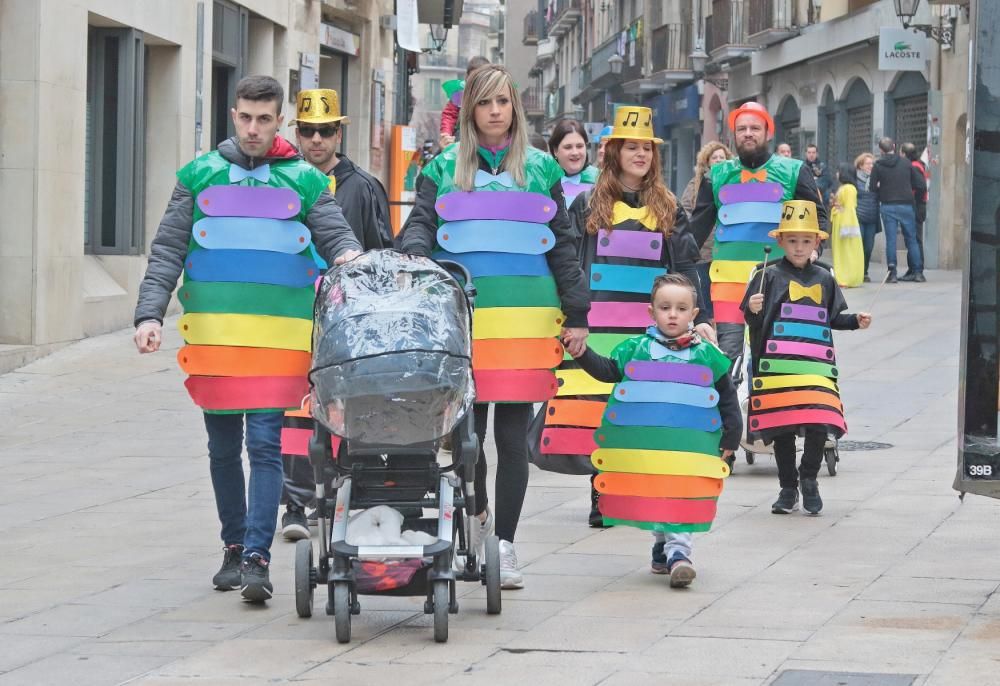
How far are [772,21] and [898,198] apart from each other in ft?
54.6

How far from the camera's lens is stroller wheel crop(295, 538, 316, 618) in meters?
6.24

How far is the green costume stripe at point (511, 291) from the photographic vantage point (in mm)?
7016

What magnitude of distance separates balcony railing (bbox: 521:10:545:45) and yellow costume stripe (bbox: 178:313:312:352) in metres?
98.3

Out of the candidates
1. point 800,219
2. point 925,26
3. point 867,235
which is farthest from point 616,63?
point 800,219

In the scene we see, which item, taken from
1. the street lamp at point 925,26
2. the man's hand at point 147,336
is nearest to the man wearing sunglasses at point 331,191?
the man's hand at point 147,336

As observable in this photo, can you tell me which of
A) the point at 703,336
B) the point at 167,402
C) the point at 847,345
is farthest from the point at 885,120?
the point at 703,336

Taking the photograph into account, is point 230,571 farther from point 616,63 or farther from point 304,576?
point 616,63

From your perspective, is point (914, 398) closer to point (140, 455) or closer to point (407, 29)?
point (140, 455)

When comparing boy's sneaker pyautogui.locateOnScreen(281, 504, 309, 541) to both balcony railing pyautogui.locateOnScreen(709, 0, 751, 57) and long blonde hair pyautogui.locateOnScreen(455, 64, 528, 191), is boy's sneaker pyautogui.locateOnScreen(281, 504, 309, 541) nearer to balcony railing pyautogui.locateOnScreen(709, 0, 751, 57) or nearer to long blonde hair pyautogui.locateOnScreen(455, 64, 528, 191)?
long blonde hair pyautogui.locateOnScreen(455, 64, 528, 191)

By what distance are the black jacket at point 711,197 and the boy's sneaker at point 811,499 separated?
1748 millimetres

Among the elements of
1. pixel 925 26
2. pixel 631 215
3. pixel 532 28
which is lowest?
pixel 631 215

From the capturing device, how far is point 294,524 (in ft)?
27.7

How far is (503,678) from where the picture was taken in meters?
5.50

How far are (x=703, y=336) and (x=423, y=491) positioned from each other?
1.75m
